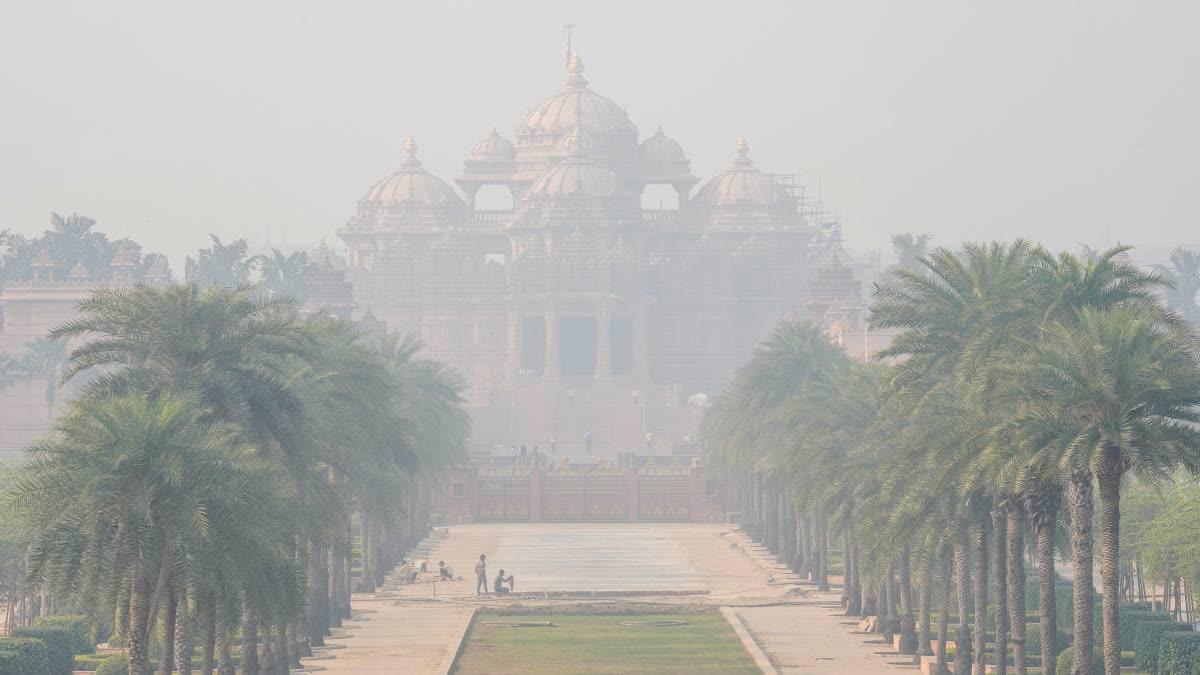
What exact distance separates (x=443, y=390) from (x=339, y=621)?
2401 cm

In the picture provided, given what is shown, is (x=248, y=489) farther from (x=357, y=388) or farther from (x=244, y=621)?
(x=357, y=388)

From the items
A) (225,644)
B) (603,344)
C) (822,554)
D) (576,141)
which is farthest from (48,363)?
(225,644)

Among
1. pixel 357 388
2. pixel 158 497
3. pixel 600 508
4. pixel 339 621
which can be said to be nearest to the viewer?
pixel 158 497

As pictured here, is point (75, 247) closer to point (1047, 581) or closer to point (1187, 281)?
point (1187, 281)

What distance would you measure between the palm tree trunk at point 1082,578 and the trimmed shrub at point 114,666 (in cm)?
1910

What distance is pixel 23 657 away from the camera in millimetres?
48906

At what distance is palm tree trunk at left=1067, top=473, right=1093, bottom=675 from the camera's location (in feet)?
139

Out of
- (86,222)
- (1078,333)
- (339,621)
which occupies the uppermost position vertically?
(86,222)

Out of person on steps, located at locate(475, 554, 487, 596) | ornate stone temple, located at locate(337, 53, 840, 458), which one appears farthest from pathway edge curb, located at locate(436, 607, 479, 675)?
ornate stone temple, located at locate(337, 53, 840, 458)

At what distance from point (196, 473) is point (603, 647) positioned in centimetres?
2361

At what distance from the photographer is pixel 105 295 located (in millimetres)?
45062

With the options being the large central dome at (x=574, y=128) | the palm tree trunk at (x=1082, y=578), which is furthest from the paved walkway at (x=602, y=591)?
the large central dome at (x=574, y=128)

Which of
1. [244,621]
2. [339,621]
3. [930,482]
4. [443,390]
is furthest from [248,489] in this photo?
[443,390]

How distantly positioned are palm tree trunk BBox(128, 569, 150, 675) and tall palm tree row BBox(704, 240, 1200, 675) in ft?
44.5
